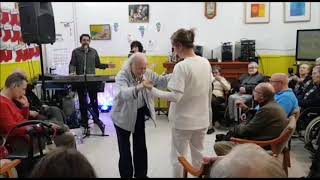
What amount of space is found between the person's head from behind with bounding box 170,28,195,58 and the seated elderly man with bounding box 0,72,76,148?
4.12 ft

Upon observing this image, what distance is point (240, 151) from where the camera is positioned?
1222 mm

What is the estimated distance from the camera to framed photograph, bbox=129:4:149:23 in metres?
6.72

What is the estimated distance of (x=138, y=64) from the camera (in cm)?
292

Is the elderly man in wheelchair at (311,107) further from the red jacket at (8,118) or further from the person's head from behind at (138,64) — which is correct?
the red jacket at (8,118)

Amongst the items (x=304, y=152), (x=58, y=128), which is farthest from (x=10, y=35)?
(x=304, y=152)

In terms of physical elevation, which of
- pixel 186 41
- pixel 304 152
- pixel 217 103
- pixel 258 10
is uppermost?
pixel 258 10

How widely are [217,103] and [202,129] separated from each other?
9.11ft

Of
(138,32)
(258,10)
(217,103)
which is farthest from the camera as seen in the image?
(138,32)

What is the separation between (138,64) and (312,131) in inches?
93.3

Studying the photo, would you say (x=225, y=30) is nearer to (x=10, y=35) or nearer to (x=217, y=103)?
(x=217, y=103)

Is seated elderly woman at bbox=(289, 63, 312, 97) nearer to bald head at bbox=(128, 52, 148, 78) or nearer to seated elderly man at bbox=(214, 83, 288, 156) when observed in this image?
seated elderly man at bbox=(214, 83, 288, 156)

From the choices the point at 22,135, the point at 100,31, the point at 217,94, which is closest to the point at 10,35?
the point at 22,135

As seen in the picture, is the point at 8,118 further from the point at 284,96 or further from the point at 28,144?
the point at 284,96

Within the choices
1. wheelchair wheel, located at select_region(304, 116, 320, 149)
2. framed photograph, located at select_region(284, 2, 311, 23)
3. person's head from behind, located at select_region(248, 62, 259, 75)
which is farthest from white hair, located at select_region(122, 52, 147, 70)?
framed photograph, located at select_region(284, 2, 311, 23)
